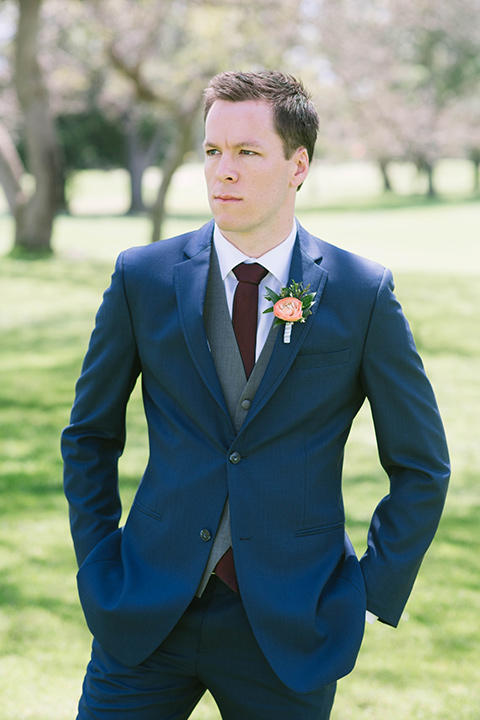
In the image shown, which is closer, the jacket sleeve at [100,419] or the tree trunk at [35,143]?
the jacket sleeve at [100,419]

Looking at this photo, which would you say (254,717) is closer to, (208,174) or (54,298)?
(208,174)

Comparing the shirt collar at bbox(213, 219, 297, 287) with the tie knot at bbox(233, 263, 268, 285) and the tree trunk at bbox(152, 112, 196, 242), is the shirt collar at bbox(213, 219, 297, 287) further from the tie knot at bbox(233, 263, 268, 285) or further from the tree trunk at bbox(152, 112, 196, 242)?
the tree trunk at bbox(152, 112, 196, 242)

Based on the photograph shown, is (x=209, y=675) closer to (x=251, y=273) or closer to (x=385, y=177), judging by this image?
(x=251, y=273)

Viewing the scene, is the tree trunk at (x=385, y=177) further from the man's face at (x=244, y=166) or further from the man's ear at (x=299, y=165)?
the man's face at (x=244, y=166)

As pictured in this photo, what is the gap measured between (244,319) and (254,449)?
13.1 inches

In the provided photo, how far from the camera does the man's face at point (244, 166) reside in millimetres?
2170

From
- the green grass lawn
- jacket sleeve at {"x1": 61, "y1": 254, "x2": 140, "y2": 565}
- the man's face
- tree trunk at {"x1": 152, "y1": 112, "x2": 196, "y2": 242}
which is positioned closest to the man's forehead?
the man's face

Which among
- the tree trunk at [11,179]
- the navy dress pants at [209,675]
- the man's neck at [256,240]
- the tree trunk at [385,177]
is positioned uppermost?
the man's neck at [256,240]

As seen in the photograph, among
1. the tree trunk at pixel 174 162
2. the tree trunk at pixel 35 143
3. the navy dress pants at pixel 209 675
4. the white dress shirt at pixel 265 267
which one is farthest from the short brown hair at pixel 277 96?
the tree trunk at pixel 174 162

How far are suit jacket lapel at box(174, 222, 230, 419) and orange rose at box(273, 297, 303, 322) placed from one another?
20 centimetres

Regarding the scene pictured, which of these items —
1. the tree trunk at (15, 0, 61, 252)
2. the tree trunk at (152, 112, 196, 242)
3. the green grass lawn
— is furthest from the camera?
the tree trunk at (152, 112, 196, 242)

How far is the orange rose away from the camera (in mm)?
2180

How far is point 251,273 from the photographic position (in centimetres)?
231

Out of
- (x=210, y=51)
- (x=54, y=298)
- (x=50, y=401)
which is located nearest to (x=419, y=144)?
(x=210, y=51)
